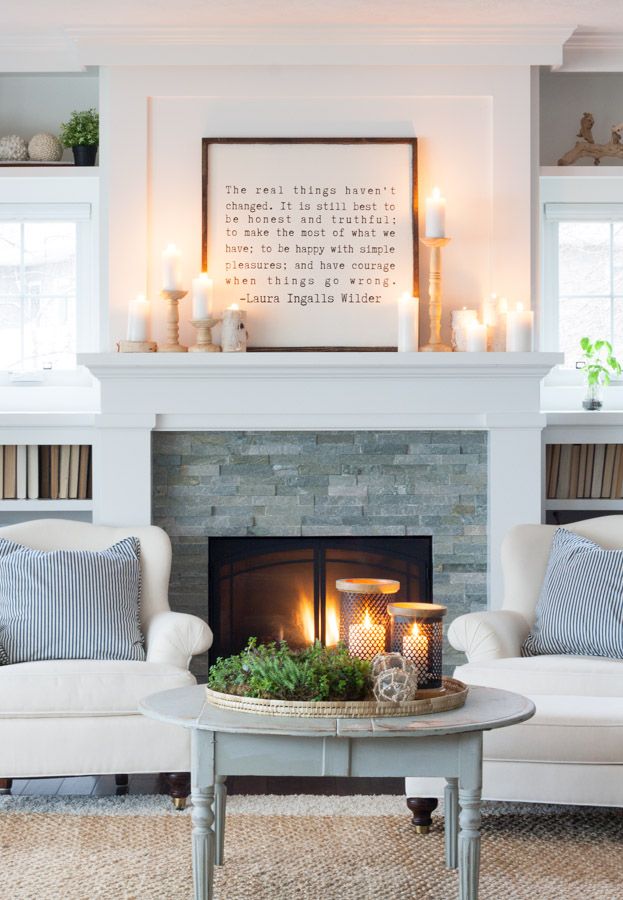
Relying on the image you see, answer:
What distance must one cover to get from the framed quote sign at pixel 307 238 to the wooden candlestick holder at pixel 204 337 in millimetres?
157

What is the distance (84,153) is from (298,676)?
9.53ft

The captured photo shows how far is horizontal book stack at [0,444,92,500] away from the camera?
178 inches

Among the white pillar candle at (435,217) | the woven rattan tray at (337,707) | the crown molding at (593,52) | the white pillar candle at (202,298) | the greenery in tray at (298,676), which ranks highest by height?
the crown molding at (593,52)

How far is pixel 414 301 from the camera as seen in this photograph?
4.32 meters

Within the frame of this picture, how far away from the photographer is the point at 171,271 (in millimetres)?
4277

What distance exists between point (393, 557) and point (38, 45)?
Answer: 244 cm

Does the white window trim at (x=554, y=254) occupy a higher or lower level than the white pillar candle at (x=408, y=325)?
higher

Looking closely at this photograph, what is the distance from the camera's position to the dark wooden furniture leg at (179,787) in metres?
3.37

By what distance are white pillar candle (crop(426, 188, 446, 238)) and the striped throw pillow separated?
166cm

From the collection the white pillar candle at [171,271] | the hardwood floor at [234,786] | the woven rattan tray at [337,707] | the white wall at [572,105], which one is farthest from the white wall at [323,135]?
the woven rattan tray at [337,707]

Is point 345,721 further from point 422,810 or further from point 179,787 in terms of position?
point 179,787

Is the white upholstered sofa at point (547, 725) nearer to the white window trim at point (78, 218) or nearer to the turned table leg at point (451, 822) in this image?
the turned table leg at point (451, 822)

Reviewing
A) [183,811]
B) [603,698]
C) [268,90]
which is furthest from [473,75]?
[183,811]

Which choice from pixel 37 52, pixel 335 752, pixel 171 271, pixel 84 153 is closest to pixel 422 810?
pixel 335 752
